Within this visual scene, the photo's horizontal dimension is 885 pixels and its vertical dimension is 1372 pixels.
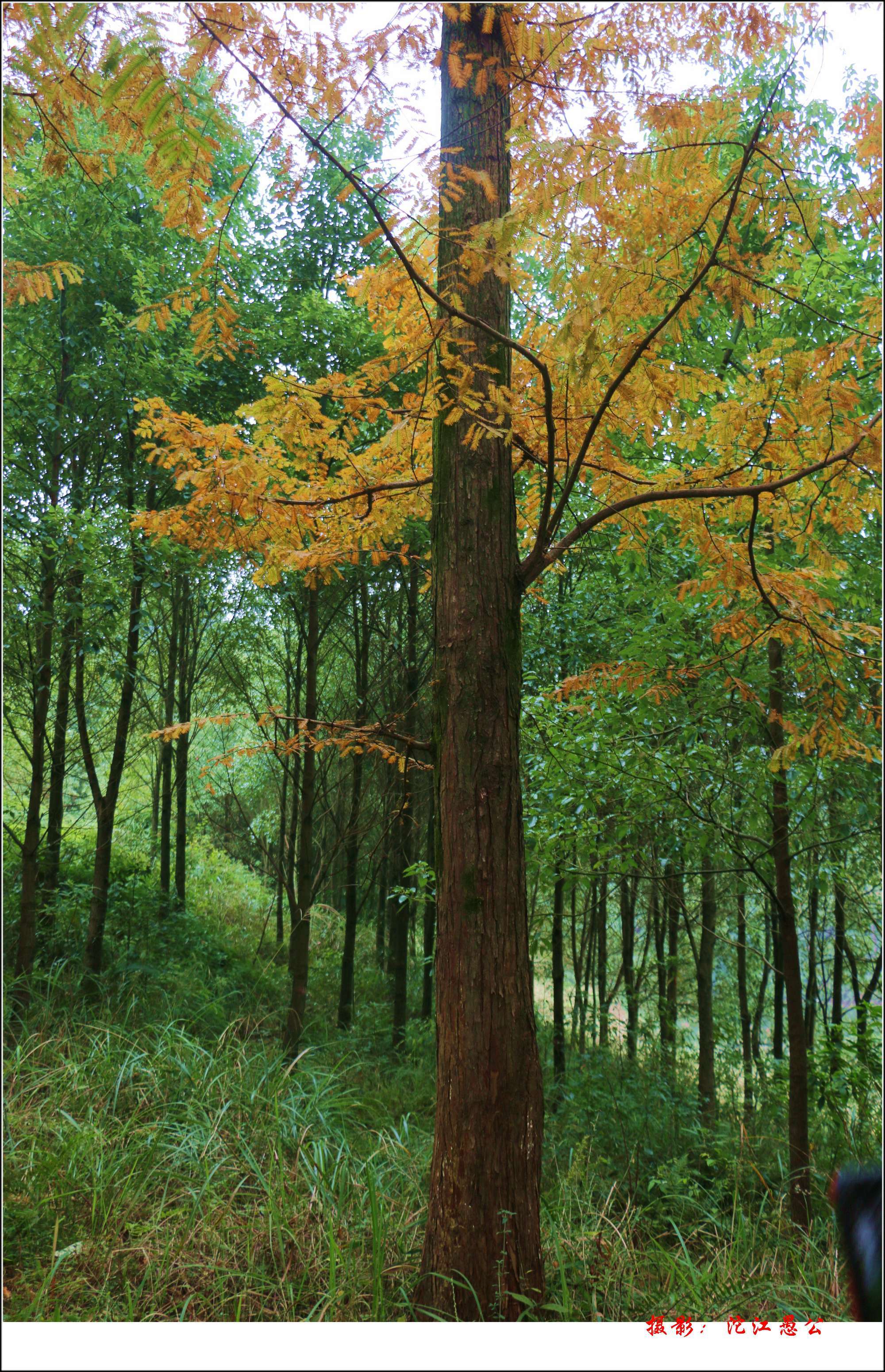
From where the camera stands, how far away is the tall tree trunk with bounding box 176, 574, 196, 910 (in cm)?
389

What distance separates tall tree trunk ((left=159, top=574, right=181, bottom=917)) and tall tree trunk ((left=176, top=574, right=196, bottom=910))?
35 mm

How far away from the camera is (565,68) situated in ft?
4.80

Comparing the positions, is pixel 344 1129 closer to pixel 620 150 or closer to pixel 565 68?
pixel 620 150

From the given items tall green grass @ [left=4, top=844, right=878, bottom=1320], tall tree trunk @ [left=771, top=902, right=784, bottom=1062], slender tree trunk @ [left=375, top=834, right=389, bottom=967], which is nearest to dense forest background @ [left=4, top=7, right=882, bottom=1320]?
tall green grass @ [left=4, top=844, right=878, bottom=1320]

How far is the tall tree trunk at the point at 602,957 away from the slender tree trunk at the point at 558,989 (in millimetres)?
368

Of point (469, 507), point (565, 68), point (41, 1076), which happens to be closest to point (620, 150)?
point (565, 68)

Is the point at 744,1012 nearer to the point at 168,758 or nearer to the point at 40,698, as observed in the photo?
the point at 168,758

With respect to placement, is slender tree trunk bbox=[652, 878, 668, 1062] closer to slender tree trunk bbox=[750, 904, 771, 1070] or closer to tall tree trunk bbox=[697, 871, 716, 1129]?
tall tree trunk bbox=[697, 871, 716, 1129]

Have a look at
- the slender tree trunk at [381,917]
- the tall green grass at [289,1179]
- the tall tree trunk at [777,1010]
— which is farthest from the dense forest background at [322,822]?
the slender tree trunk at [381,917]

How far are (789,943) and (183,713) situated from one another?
2.90 m

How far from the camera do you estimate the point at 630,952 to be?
4977 millimetres

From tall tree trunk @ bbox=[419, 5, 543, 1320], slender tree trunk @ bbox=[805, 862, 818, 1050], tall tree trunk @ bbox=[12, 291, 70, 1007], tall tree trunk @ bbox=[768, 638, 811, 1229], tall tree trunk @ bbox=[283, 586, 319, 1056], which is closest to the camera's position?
tall tree trunk @ bbox=[419, 5, 543, 1320]

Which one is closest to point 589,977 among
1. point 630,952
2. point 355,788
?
point 630,952

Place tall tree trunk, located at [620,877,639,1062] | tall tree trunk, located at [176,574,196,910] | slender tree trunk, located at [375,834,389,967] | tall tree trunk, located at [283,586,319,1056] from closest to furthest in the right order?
1. tall tree trunk, located at [283,586,319,1056]
2. tall tree trunk, located at [176,574,196,910]
3. tall tree trunk, located at [620,877,639,1062]
4. slender tree trunk, located at [375,834,389,967]
